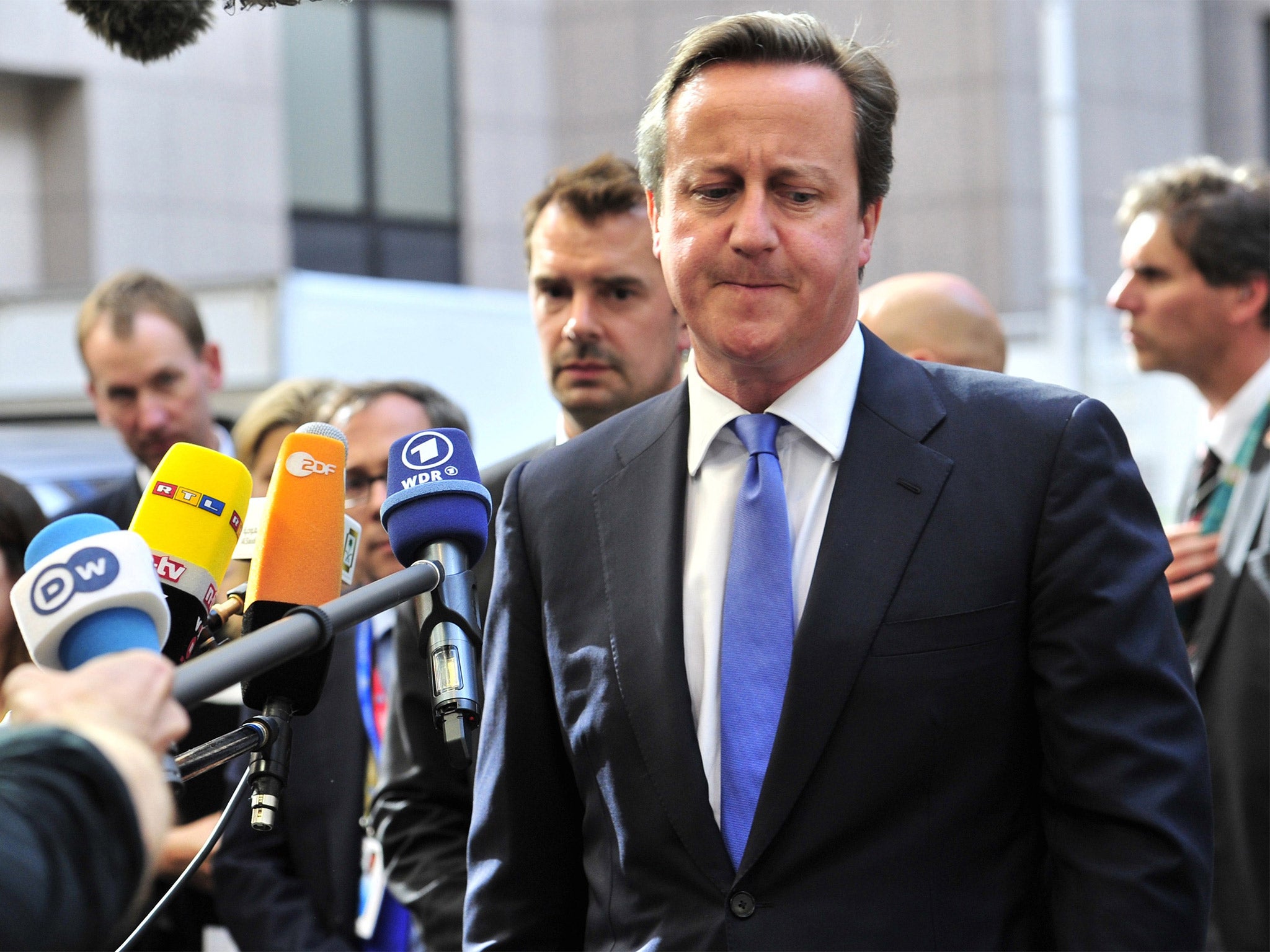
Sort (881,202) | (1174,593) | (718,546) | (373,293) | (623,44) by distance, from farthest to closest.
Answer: (623,44) < (373,293) < (1174,593) < (881,202) < (718,546)

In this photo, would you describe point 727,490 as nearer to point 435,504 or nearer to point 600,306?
point 435,504

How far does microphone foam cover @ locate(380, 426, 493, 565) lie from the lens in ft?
6.34

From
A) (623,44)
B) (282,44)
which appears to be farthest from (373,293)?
(623,44)

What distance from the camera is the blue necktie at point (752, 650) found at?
1.98 m

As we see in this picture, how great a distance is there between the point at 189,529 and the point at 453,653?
347 mm

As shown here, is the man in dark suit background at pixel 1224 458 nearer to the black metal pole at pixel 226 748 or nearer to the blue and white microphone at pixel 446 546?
the blue and white microphone at pixel 446 546

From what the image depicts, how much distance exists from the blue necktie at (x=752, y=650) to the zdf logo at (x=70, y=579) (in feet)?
2.74

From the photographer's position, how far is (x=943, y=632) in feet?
6.38

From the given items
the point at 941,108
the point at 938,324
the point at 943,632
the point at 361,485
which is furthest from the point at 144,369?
the point at 941,108

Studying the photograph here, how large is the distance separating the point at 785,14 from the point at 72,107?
1211 cm

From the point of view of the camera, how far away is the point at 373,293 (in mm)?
7324

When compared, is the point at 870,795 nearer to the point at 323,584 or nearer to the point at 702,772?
the point at 702,772

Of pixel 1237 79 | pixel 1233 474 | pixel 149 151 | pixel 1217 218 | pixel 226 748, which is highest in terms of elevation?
pixel 1237 79

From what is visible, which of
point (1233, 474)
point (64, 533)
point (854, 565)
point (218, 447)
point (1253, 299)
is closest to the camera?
point (64, 533)
